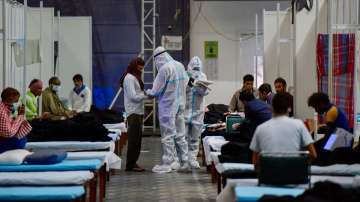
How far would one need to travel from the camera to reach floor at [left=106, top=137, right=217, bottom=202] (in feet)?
26.4

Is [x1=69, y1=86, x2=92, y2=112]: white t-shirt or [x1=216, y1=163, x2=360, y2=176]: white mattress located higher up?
[x1=69, y1=86, x2=92, y2=112]: white t-shirt

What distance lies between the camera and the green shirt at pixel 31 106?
Result: 10.3 m

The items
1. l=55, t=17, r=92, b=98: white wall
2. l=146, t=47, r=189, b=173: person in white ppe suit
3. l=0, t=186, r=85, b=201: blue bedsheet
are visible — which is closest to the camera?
l=0, t=186, r=85, b=201: blue bedsheet

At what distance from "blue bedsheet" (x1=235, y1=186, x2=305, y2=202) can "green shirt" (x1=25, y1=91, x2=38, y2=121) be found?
5199 mm

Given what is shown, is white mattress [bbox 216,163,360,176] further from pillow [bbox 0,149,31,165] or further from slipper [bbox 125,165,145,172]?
slipper [bbox 125,165,145,172]

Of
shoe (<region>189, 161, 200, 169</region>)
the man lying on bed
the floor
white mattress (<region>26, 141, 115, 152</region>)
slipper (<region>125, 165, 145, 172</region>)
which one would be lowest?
the floor

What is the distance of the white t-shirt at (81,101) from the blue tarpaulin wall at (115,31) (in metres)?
3.48

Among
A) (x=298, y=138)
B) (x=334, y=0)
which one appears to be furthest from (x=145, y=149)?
(x=298, y=138)

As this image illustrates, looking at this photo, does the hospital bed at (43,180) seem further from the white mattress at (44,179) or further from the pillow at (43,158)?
the pillow at (43,158)

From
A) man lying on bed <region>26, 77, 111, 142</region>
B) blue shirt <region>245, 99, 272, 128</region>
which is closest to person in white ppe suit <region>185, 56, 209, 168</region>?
man lying on bed <region>26, 77, 111, 142</region>

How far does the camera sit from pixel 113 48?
16.0 m

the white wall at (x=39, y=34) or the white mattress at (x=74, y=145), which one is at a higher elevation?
the white wall at (x=39, y=34)

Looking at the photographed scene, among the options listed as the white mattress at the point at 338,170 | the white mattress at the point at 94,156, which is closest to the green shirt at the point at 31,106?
the white mattress at the point at 94,156

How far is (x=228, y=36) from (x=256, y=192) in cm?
1083
